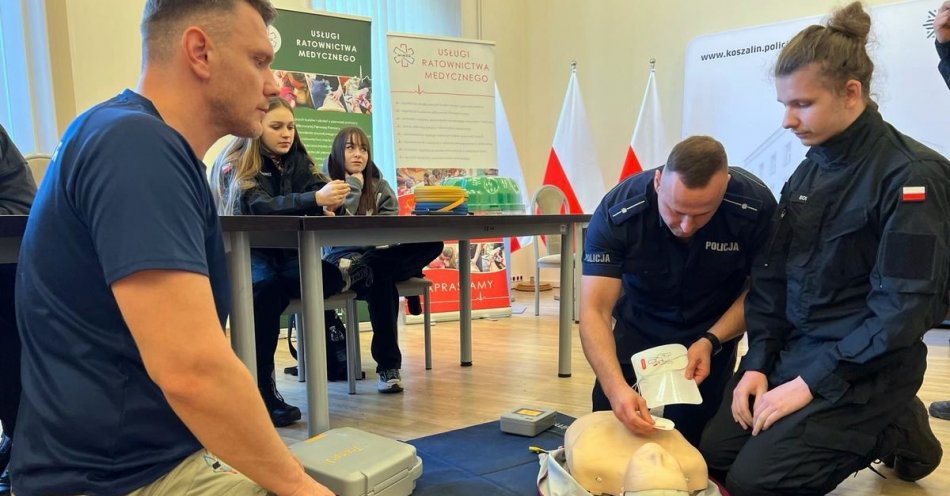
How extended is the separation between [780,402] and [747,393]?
0.10 meters

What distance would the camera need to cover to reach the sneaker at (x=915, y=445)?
5.29ft

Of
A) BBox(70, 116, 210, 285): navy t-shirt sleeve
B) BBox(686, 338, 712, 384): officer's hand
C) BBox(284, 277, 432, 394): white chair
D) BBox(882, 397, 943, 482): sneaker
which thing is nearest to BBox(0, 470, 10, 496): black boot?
BBox(284, 277, 432, 394): white chair

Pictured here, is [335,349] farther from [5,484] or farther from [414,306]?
[5,484]

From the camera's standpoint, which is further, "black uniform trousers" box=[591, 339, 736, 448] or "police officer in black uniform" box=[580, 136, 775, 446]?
"black uniform trousers" box=[591, 339, 736, 448]

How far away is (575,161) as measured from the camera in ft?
17.2

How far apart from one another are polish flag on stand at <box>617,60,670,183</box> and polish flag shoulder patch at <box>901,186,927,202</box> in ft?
11.9

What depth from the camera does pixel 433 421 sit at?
2238 mm

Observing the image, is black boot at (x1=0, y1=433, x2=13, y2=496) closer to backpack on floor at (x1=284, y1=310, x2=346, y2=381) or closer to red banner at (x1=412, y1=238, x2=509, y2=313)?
backpack on floor at (x1=284, y1=310, x2=346, y2=381)

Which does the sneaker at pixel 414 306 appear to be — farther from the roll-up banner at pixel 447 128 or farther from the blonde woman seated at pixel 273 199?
the roll-up banner at pixel 447 128

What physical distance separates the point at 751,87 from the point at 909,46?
0.92m

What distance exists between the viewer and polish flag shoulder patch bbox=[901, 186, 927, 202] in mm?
1348

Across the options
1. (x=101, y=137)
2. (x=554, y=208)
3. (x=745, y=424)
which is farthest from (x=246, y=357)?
(x=554, y=208)

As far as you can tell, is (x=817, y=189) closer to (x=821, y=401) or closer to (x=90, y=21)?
(x=821, y=401)

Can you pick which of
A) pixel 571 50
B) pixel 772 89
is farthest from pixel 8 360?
pixel 571 50
